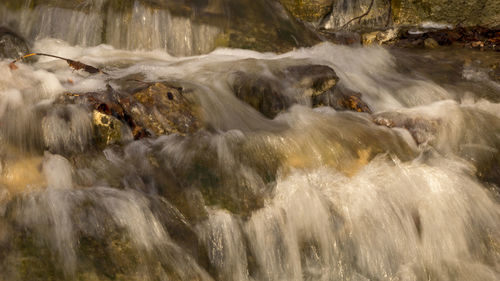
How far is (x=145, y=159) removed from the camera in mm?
4148

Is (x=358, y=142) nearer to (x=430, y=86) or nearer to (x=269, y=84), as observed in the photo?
(x=269, y=84)

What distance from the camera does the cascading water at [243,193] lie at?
3246 millimetres

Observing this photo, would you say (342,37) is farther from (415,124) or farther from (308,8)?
(415,124)

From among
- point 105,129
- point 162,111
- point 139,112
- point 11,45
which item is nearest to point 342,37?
point 162,111

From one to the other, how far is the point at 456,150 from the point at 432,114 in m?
0.71

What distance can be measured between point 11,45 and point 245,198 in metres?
3.89

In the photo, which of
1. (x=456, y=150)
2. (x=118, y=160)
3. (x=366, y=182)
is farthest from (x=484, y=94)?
(x=118, y=160)

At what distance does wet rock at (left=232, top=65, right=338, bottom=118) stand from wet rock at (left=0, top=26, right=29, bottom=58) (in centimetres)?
262

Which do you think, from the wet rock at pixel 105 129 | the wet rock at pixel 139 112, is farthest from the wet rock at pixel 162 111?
the wet rock at pixel 105 129

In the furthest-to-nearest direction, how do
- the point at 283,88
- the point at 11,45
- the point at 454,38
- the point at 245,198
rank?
the point at 454,38 → the point at 11,45 → the point at 283,88 → the point at 245,198

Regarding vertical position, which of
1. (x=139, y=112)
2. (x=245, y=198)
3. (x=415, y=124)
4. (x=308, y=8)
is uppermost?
(x=308, y=8)

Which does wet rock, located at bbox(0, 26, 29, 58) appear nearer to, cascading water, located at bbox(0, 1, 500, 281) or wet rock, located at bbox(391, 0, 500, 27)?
cascading water, located at bbox(0, 1, 500, 281)

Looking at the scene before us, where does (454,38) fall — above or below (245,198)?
above

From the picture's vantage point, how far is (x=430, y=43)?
863 centimetres
